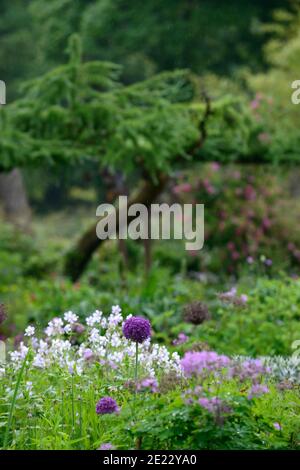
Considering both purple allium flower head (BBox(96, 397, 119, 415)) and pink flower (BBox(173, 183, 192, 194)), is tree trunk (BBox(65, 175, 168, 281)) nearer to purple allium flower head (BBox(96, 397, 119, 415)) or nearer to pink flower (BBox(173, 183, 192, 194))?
pink flower (BBox(173, 183, 192, 194))

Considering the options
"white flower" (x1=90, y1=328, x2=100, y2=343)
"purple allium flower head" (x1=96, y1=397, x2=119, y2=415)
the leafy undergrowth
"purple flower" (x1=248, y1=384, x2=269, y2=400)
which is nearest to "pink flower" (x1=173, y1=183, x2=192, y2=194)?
the leafy undergrowth

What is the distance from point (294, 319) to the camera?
257 inches

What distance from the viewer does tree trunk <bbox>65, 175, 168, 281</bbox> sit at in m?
9.79

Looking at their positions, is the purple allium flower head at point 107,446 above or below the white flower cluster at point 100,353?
below

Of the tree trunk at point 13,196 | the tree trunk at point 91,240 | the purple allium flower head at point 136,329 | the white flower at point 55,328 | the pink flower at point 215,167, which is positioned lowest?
the purple allium flower head at point 136,329

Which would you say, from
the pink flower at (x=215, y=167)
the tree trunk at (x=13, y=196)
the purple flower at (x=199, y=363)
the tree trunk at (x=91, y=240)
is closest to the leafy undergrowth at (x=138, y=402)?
the purple flower at (x=199, y=363)

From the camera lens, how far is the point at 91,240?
32.8ft

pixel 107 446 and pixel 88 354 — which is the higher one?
pixel 88 354

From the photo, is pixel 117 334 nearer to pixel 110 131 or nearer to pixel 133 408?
pixel 133 408

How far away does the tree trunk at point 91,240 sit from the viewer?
979cm

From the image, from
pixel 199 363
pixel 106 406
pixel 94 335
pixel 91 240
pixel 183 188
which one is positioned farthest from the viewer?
pixel 183 188

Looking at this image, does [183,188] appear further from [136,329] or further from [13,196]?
[136,329]

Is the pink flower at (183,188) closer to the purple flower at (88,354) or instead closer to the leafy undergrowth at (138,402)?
the leafy undergrowth at (138,402)

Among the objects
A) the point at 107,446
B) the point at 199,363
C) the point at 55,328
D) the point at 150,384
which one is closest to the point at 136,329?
the point at 150,384
